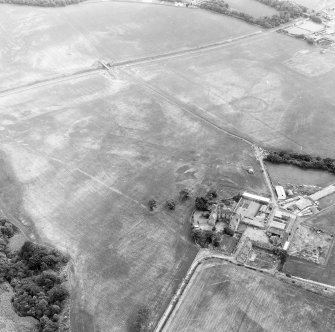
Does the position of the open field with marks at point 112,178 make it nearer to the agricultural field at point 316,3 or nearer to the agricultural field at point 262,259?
the agricultural field at point 262,259

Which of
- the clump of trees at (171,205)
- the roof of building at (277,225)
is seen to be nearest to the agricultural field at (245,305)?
the roof of building at (277,225)

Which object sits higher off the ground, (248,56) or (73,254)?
(248,56)

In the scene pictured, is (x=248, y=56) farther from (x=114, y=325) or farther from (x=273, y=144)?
(x=114, y=325)

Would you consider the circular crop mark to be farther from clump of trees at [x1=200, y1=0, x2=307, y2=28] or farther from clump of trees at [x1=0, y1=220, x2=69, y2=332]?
clump of trees at [x1=0, y1=220, x2=69, y2=332]

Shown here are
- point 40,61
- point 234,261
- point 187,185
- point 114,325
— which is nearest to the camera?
point 114,325

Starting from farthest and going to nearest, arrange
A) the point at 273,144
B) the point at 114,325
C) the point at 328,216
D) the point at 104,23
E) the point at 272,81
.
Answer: the point at 104,23 < the point at 272,81 < the point at 273,144 < the point at 328,216 < the point at 114,325

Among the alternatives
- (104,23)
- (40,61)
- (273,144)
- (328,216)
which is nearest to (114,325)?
(328,216)

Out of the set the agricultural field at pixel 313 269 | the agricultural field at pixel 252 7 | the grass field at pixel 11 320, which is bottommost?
the grass field at pixel 11 320
